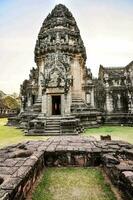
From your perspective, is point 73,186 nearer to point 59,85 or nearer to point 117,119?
point 59,85

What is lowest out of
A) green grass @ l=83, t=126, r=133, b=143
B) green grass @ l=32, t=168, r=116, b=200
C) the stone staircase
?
green grass @ l=32, t=168, r=116, b=200

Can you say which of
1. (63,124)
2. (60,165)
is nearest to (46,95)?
(63,124)

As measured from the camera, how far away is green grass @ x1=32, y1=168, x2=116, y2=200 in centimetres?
430

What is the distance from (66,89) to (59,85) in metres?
0.81

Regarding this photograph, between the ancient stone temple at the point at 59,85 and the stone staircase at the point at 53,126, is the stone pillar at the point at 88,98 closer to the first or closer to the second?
the ancient stone temple at the point at 59,85

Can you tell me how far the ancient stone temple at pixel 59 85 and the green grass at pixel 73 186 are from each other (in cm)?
940

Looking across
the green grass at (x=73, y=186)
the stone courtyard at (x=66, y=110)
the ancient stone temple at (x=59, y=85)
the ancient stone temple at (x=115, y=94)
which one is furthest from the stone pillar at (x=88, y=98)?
the green grass at (x=73, y=186)

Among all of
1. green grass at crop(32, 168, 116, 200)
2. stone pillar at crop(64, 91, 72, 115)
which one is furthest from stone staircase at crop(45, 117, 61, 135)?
green grass at crop(32, 168, 116, 200)

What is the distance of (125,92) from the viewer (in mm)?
24875

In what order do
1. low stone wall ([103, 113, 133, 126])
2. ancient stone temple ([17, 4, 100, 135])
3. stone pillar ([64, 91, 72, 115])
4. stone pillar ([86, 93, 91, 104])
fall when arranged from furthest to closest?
1. stone pillar ([86, 93, 91, 104])
2. low stone wall ([103, 113, 133, 126])
3. stone pillar ([64, 91, 72, 115])
4. ancient stone temple ([17, 4, 100, 135])

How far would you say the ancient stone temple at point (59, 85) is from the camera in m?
16.9

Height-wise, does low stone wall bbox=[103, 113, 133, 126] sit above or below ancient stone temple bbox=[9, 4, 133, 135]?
below

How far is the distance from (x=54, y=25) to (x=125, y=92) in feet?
38.9

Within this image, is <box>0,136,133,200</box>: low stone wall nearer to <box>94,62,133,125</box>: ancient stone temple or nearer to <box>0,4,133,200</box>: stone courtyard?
<box>0,4,133,200</box>: stone courtyard
